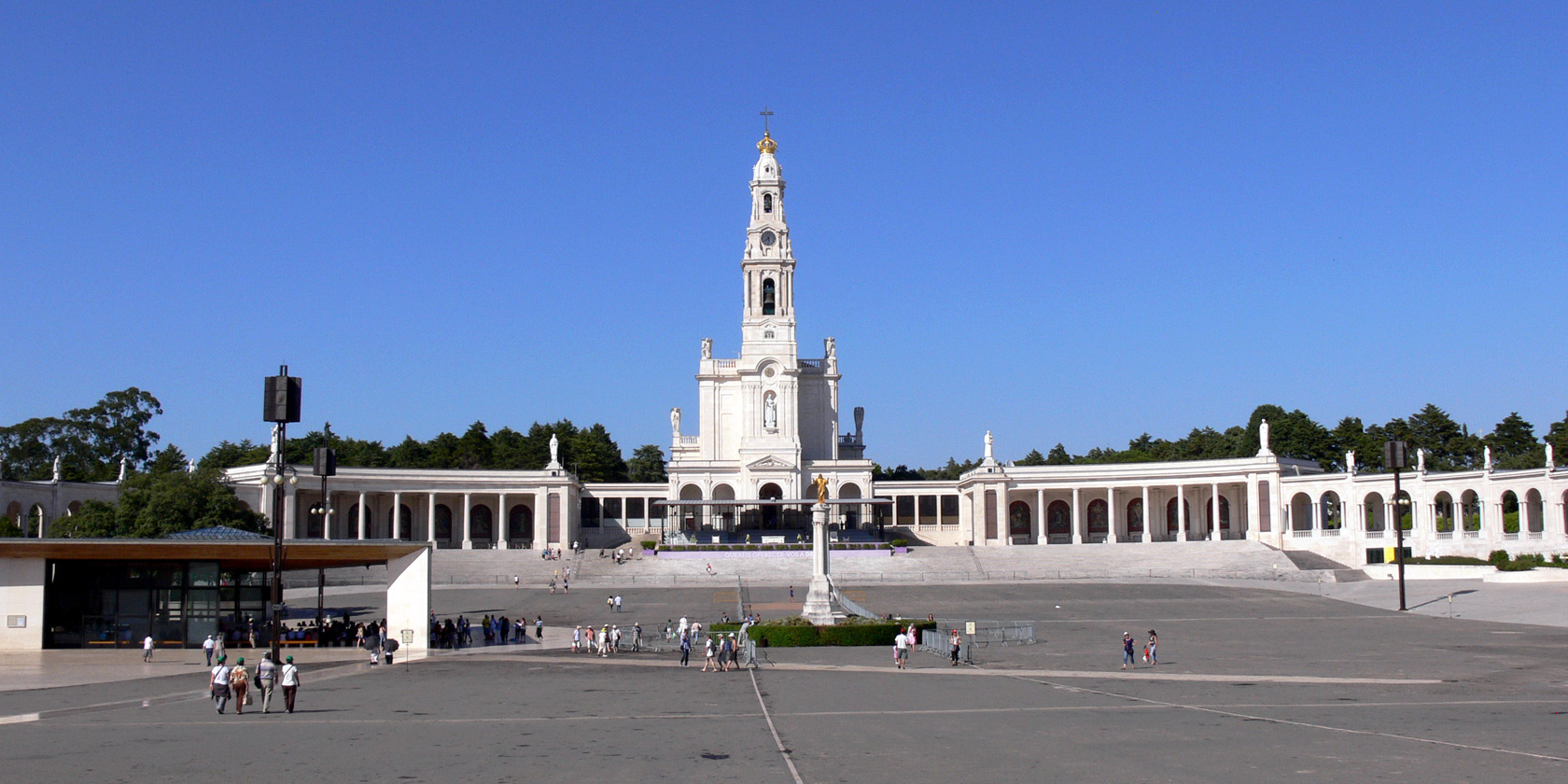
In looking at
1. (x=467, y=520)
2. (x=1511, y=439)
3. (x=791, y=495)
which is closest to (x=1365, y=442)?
(x=1511, y=439)

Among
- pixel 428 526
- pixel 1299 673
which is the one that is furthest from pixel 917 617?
pixel 428 526

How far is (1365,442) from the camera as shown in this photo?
107 meters

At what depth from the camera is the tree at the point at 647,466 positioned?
Result: 128 metres

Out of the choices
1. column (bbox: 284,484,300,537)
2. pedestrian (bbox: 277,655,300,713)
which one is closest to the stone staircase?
column (bbox: 284,484,300,537)

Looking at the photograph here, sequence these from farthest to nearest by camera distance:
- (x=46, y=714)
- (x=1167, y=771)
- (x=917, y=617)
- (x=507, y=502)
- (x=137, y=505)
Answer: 1. (x=507, y=502)
2. (x=137, y=505)
3. (x=917, y=617)
4. (x=46, y=714)
5. (x=1167, y=771)

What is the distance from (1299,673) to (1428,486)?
5386cm

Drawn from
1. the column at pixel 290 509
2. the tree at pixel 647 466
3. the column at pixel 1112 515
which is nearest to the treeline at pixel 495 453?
the tree at pixel 647 466

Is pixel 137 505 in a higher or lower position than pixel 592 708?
higher

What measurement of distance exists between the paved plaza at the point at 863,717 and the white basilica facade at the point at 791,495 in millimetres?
42355

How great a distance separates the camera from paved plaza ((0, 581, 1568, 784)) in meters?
18.4

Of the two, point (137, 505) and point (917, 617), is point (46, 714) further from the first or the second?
point (137, 505)

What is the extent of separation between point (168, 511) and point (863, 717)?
48.8m

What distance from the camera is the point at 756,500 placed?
298 feet

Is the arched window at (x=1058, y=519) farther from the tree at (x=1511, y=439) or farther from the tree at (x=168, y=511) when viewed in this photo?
the tree at (x=168, y=511)
